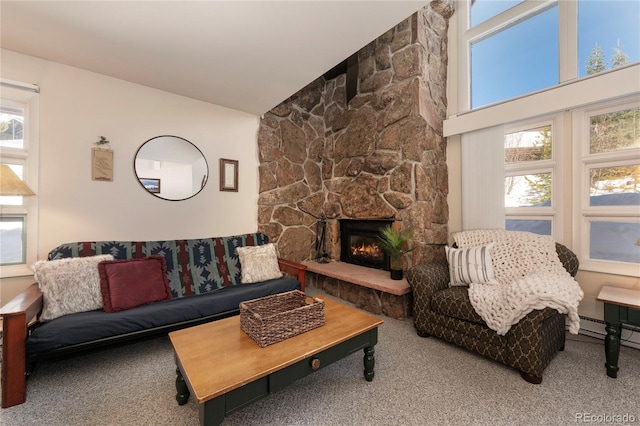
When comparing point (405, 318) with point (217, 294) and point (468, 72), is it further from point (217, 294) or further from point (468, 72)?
point (468, 72)

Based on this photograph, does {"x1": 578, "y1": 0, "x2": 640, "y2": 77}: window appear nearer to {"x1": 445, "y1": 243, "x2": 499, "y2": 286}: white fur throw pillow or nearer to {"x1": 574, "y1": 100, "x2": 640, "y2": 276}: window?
{"x1": 574, "y1": 100, "x2": 640, "y2": 276}: window

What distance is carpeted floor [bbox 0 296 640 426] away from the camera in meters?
1.48

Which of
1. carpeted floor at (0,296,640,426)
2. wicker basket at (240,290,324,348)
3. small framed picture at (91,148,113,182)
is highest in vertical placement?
small framed picture at (91,148,113,182)

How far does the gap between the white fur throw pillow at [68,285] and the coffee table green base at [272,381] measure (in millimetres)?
1102

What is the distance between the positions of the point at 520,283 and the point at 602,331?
123 centimetres

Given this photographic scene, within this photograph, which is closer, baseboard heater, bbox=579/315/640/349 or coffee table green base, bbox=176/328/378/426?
coffee table green base, bbox=176/328/378/426

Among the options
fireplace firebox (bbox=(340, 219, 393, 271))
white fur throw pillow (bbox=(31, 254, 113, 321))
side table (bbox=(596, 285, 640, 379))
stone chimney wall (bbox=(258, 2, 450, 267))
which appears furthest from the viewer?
fireplace firebox (bbox=(340, 219, 393, 271))

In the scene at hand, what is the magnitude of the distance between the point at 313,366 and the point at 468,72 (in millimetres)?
3643

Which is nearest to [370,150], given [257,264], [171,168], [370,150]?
[370,150]

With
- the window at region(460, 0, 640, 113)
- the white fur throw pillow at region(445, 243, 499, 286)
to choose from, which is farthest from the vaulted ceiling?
the white fur throw pillow at region(445, 243, 499, 286)

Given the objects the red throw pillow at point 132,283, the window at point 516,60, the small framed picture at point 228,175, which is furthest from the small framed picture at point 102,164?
the window at point 516,60

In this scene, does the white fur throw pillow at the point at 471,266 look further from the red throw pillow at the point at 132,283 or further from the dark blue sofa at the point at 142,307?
the red throw pillow at the point at 132,283

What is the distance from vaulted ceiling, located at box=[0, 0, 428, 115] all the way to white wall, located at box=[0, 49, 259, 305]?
0.19 m

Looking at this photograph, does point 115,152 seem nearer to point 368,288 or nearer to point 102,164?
point 102,164
